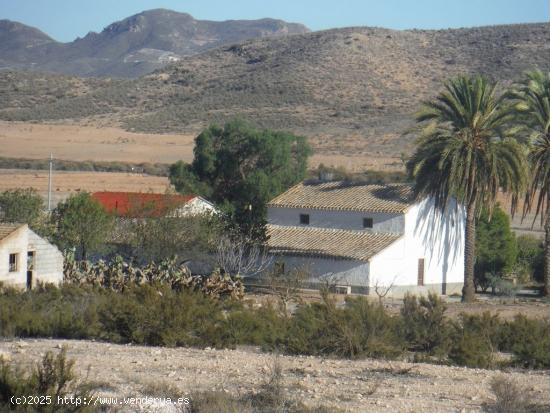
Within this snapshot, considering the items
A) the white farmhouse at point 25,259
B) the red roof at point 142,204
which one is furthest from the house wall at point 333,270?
the white farmhouse at point 25,259

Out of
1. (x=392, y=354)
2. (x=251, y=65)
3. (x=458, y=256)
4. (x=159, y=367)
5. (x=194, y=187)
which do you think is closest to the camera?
(x=159, y=367)

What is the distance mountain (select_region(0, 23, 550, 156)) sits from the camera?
11488 cm

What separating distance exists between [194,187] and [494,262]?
53.1ft

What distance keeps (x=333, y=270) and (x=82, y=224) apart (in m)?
10.1

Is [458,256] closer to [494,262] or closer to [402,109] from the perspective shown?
Result: [494,262]

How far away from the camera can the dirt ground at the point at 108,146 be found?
102562 mm

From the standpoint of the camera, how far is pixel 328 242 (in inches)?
1805

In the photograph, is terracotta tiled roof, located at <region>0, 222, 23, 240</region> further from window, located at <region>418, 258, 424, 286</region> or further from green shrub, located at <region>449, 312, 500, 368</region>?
window, located at <region>418, 258, 424, 286</region>

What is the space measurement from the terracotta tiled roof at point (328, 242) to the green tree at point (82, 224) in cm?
704

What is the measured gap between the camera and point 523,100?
142ft

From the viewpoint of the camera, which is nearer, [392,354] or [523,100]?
[392,354]

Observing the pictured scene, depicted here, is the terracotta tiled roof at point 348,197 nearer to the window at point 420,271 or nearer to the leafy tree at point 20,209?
the window at point 420,271

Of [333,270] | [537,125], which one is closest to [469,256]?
[333,270]

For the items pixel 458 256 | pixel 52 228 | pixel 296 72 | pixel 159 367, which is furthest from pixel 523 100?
pixel 296 72
